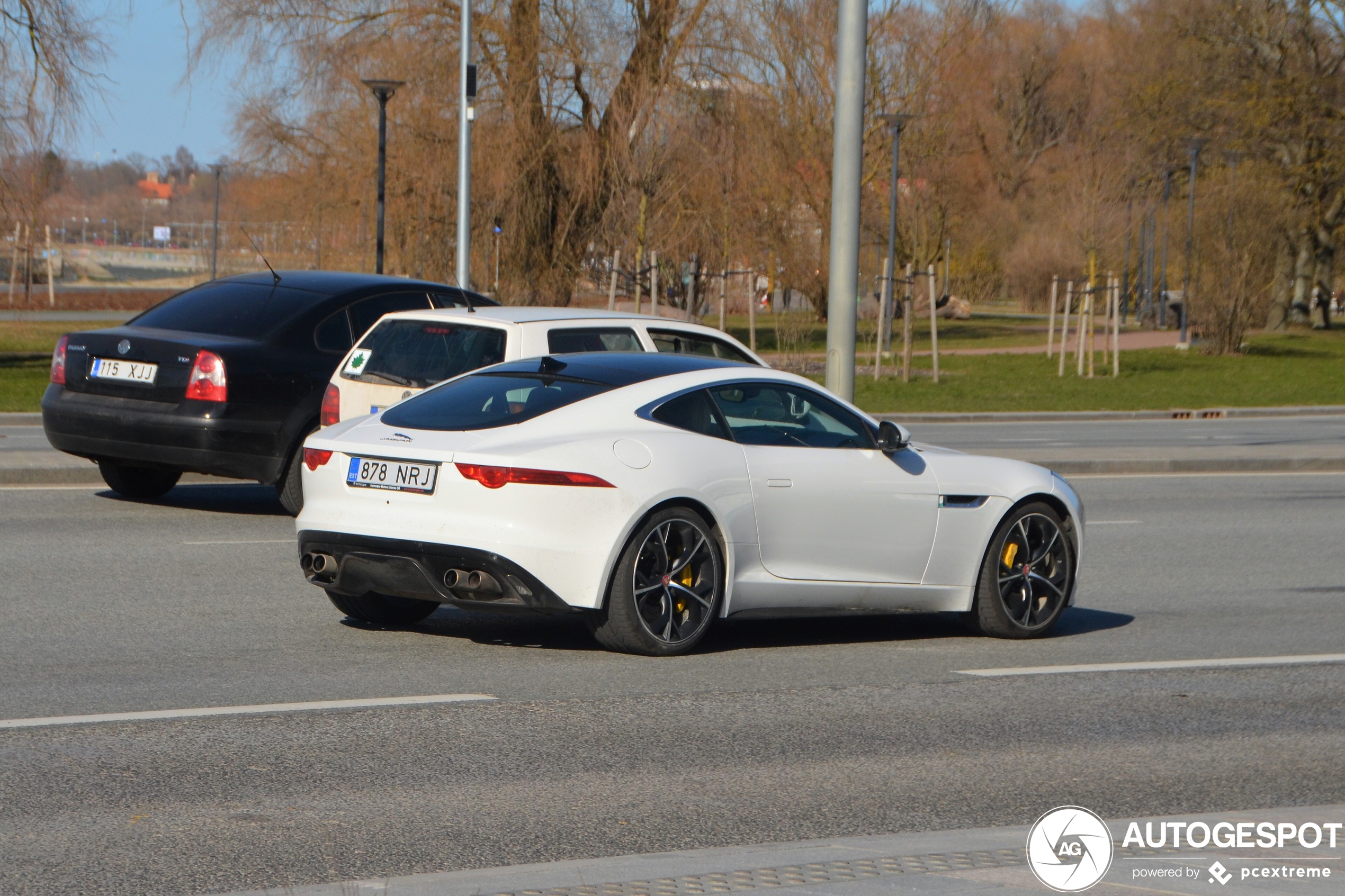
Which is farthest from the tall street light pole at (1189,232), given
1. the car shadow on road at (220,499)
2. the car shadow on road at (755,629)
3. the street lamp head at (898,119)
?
the car shadow on road at (755,629)

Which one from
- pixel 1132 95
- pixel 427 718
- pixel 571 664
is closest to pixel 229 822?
pixel 427 718

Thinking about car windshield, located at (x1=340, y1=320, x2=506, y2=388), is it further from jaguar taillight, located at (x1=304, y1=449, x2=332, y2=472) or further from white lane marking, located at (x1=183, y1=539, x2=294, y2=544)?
jaguar taillight, located at (x1=304, y1=449, x2=332, y2=472)

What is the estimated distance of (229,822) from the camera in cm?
498

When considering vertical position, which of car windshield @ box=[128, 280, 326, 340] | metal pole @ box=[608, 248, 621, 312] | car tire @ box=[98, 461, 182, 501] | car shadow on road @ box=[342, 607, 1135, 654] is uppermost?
metal pole @ box=[608, 248, 621, 312]

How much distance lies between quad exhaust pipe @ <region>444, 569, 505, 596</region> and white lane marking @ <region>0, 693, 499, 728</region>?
1.78ft

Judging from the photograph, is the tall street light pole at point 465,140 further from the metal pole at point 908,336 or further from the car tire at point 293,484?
the car tire at point 293,484

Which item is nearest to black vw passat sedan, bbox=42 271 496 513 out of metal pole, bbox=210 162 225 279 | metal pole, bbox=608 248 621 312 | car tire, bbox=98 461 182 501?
car tire, bbox=98 461 182 501

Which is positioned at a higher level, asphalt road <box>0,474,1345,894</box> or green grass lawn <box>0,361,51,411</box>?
green grass lawn <box>0,361,51,411</box>

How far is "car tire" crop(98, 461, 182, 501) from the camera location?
13.0 meters

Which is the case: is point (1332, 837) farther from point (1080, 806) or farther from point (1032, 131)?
point (1032, 131)

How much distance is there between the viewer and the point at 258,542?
1109cm

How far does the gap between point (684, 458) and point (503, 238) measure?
997 inches

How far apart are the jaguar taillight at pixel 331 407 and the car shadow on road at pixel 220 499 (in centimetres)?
168

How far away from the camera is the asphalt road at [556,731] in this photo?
494 cm
